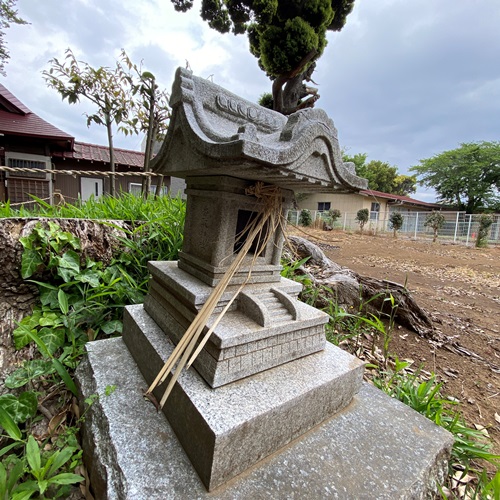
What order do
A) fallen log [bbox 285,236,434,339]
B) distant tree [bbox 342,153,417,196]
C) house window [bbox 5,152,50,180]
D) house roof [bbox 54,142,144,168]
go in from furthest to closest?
distant tree [bbox 342,153,417,196]
house roof [bbox 54,142,144,168]
house window [bbox 5,152,50,180]
fallen log [bbox 285,236,434,339]

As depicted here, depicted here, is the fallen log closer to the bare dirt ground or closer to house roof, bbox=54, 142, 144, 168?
the bare dirt ground

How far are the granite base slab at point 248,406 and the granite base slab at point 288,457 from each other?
0.05 metres

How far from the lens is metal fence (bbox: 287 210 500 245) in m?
15.2

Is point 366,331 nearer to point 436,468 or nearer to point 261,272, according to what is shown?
point 436,468

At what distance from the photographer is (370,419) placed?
4.71 ft

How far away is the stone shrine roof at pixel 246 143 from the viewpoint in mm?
1012

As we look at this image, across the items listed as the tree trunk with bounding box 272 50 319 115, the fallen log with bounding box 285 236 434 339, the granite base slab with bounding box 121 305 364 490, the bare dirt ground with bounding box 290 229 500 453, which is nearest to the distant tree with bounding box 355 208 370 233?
the bare dirt ground with bounding box 290 229 500 453

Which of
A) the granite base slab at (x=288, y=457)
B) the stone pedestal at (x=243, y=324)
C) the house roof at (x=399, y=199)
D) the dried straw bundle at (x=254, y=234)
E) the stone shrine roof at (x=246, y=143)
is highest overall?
the house roof at (x=399, y=199)

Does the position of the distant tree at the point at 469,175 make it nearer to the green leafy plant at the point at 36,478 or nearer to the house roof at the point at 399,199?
the house roof at the point at 399,199

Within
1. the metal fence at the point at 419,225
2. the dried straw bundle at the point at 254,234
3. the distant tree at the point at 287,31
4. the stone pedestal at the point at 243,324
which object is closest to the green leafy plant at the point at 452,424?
the stone pedestal at the point at 243,324

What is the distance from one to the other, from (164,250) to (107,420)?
65.6 inches

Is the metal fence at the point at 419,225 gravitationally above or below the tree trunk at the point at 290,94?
below

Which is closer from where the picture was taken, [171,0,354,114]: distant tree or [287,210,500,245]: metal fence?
[171,0,354,114]: distant tree

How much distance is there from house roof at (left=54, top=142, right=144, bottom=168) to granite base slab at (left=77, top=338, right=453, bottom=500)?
27.8 feet
